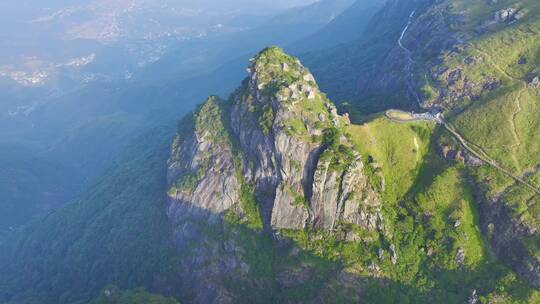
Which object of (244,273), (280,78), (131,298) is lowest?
(131,298)

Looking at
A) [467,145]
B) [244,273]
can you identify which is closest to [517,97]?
[467,145]

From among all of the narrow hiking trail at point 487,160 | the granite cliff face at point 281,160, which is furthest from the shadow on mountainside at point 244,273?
the narrow hiking trail at point 487,160

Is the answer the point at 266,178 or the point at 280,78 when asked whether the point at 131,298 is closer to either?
the point at 266,178

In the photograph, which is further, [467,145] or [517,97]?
[517,97]

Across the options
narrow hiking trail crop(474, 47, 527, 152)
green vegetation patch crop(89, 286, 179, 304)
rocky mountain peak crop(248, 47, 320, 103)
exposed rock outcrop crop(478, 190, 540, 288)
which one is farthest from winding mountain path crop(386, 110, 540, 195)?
green vegetation patch crop(89, 286, 179, 304)

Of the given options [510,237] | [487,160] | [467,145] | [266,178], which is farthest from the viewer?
[266,178]

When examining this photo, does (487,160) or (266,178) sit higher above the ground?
(487,160)

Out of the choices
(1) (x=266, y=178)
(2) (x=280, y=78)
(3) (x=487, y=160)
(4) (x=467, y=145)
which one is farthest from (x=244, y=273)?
(3) (x=487, y=160)

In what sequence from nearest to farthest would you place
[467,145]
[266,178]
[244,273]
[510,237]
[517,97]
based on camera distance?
[510,237]
[467,145]
[517,97]
[244,273]
[266,178]

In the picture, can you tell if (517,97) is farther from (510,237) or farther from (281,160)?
(281,160)

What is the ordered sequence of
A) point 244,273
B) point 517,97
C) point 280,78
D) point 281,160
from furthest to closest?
1. point 280,78
2. point 244,273
3. point 517,97
4. point 281,160

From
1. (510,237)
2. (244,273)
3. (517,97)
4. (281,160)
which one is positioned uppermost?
(517,97)

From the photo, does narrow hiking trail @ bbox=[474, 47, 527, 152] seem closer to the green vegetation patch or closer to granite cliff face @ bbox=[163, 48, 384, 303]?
granite cliff face @ bbox=[163, 48, 384, 303]
